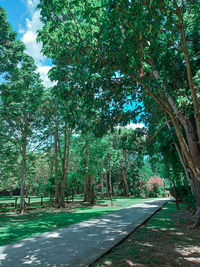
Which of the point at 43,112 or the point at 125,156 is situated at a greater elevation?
the point at 43,112

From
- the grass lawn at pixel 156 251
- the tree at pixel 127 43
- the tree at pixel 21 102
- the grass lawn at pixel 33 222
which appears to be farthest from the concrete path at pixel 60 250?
the tree at pixel 21 102

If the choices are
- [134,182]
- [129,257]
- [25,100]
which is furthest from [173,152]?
[134,182]

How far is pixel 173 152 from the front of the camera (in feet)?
37.9

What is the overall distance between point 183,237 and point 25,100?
42.8 ft

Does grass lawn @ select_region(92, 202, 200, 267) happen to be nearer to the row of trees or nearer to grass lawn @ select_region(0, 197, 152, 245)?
the row of trees

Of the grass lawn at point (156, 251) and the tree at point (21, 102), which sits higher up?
the tree at point (21, 102)

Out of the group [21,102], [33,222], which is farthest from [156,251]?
[21,102]

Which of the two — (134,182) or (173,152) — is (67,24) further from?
(134,182)

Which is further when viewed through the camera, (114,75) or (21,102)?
(21,102)

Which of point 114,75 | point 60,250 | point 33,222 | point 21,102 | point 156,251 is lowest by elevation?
point 33,222

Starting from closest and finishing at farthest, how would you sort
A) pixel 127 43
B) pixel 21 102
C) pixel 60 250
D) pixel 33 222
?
pixel 127 43, pixel 60 250, pixel 33 222, pixel 21 102

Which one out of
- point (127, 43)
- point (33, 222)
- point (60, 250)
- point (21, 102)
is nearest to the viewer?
point (127, 43)

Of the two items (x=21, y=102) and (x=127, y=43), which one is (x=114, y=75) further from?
(x=21, y=102)

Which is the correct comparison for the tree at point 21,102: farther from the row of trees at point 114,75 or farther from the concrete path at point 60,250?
the concrete path at point 60,250
